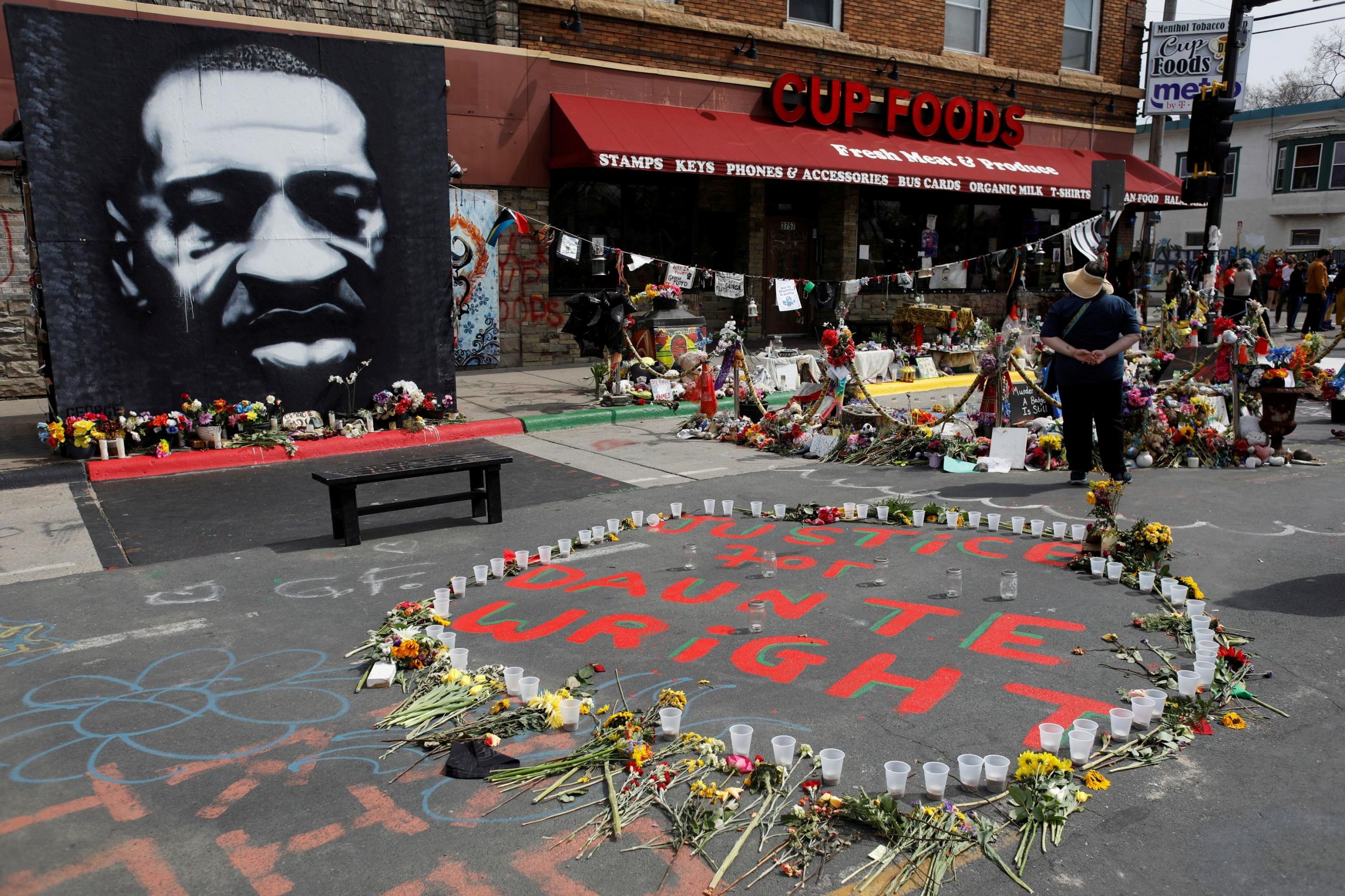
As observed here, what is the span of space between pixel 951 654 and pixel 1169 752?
129 centimetres

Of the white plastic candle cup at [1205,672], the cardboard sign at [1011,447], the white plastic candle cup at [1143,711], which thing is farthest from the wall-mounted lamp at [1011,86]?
the white plastic candle cup at [1143,711]

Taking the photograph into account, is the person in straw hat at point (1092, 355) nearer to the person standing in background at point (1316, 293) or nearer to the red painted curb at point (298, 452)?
the red painted curb at point (298, 452)

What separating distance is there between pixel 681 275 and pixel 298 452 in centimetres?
648

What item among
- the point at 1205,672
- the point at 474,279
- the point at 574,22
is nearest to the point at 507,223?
the point at 474,279

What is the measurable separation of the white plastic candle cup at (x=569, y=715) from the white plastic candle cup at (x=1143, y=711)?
2419 mm

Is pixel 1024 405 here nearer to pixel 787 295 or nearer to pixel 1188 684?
pixel 787 295

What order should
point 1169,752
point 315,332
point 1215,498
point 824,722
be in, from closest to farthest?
point 1169,752, point 824,722, point 1215,498, point 315,332

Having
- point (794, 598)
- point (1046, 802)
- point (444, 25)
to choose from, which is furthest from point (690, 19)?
point (1046, 802)

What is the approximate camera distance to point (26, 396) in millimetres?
14453

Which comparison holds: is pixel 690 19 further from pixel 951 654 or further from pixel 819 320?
pixel 951 654

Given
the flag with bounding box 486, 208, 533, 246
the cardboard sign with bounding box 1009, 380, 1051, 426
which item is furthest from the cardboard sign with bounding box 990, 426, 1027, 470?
the flag with bounding box 486, 208, 533, 246

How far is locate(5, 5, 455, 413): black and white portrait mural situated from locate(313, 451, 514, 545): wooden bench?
408 cm

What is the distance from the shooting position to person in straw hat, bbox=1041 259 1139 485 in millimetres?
8844

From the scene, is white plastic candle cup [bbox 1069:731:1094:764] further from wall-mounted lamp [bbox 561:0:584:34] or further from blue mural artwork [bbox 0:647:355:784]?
wall-mounted lamp [bbox 561:0:584:34]
